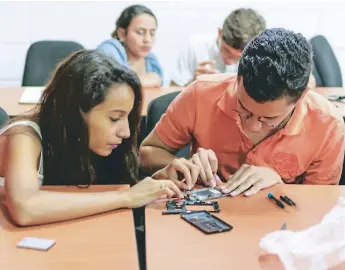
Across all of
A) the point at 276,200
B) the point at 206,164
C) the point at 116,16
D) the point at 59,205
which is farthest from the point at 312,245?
the point at 116,16

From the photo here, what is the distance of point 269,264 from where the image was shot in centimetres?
122

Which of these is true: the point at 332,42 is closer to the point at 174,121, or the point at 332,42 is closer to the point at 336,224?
the point at 174,121

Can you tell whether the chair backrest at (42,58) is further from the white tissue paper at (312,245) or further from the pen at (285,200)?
the white tissue paper at (312,245)

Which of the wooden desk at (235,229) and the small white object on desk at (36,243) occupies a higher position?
the small white object on desk at (36,243)

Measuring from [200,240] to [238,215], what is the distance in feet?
0.62

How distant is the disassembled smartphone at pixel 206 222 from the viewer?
54.2 inches

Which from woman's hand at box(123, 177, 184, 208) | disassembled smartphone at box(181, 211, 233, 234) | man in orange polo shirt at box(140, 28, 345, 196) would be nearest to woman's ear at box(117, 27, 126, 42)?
man in orange polo shirt at box(140, 28, 345, 196)

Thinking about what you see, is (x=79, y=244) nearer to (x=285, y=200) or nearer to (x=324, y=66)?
(x=285, y=200)

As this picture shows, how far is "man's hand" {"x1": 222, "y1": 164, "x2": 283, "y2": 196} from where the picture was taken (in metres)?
1.62

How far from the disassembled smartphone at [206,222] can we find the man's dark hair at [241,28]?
1.69m

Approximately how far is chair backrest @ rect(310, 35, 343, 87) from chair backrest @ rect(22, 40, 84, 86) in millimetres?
1568

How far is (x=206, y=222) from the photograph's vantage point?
4.64 ft

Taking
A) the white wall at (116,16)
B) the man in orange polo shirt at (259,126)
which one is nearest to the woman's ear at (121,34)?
the white wall at (116,16)

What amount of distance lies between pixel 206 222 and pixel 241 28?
179cm
